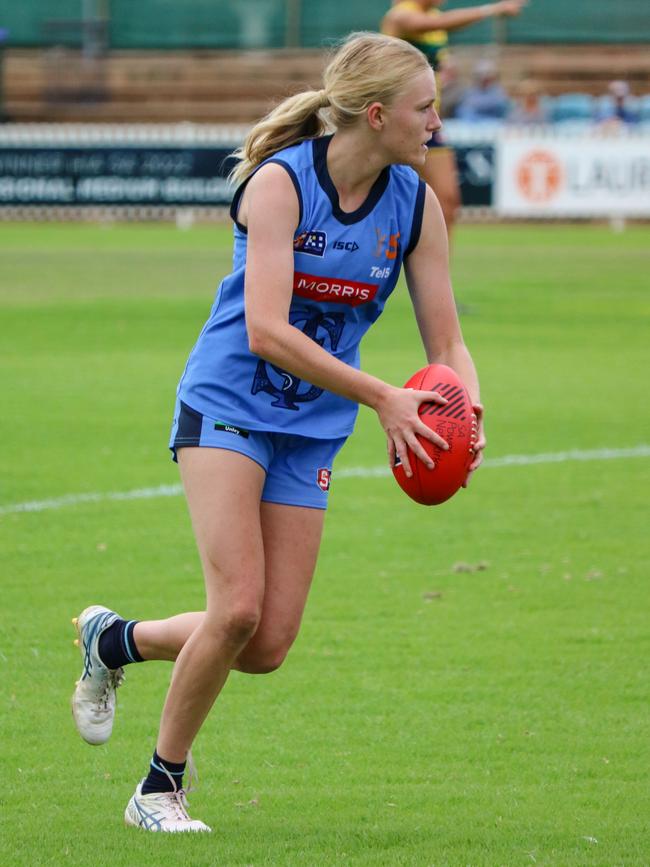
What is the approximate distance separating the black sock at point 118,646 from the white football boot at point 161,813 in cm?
45

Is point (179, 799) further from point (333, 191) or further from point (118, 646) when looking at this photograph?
point (333, 191)

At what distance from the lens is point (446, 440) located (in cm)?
431

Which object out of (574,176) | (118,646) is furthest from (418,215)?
(574,176)

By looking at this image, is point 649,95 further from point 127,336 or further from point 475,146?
point 127,336

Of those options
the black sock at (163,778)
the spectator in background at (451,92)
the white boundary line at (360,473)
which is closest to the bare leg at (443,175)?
the white boundary line at (360,473)

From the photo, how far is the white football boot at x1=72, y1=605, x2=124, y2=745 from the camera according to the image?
481 centimetres

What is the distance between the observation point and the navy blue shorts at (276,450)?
4.38m

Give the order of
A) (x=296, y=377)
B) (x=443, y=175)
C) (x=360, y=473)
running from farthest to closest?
(x=443, y=175), (x=360, y=473), (x=296, y=377)

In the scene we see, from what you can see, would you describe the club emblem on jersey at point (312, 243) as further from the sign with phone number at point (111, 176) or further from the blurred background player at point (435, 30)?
the sign with phone number at point (111, 176)

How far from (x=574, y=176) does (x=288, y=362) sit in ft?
81.7

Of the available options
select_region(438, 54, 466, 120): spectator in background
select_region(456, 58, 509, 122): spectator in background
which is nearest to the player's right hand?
select_region(456, 58, 509, 122): spectator in background

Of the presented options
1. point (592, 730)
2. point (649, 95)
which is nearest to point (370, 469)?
point (592, 730)

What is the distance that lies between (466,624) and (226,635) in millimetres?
2393

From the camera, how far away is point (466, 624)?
656 centimetres
